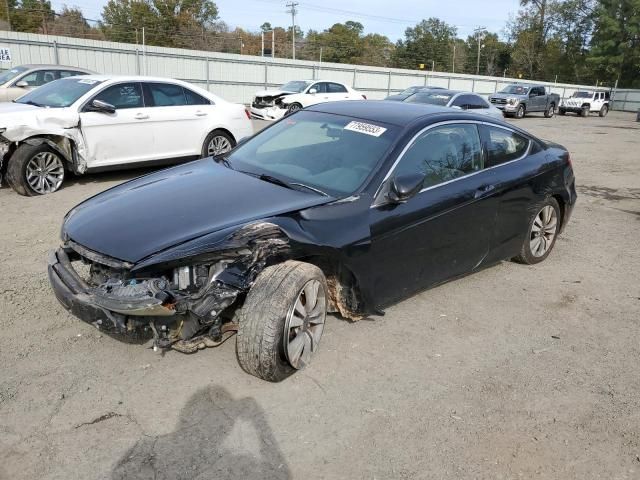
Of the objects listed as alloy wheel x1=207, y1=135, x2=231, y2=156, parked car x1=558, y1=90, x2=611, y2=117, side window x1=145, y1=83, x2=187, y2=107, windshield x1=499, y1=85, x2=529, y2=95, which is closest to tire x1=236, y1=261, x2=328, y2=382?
side window x1=145, y1=83, x2=187, y2=107

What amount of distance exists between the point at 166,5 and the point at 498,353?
63500 millimetres

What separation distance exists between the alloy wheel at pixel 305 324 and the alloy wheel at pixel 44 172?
18.4 feet

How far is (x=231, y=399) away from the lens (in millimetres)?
3225

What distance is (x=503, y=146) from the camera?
197 inches

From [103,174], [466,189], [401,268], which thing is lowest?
[103,174]

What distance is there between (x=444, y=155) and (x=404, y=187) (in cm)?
88

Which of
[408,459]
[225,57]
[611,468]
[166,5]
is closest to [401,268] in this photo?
[408,459]

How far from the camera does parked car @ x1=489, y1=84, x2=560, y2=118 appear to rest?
92.5 ft

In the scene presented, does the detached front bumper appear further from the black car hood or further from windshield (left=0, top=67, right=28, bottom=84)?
windshield (left=0, top=67, right=28, bottom=84)

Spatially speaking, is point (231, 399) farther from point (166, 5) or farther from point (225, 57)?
point (166, 5)

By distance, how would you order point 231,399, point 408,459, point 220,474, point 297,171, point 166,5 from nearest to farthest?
point 220,474 < point 408,459 < point 231,399 < point 297,171 < point 166,5

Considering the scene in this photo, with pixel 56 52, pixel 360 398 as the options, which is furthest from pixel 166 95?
pixel 56 52

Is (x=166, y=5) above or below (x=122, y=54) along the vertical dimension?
above

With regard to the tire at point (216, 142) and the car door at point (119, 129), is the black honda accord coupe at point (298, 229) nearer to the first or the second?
the car door at point (119, 129)
